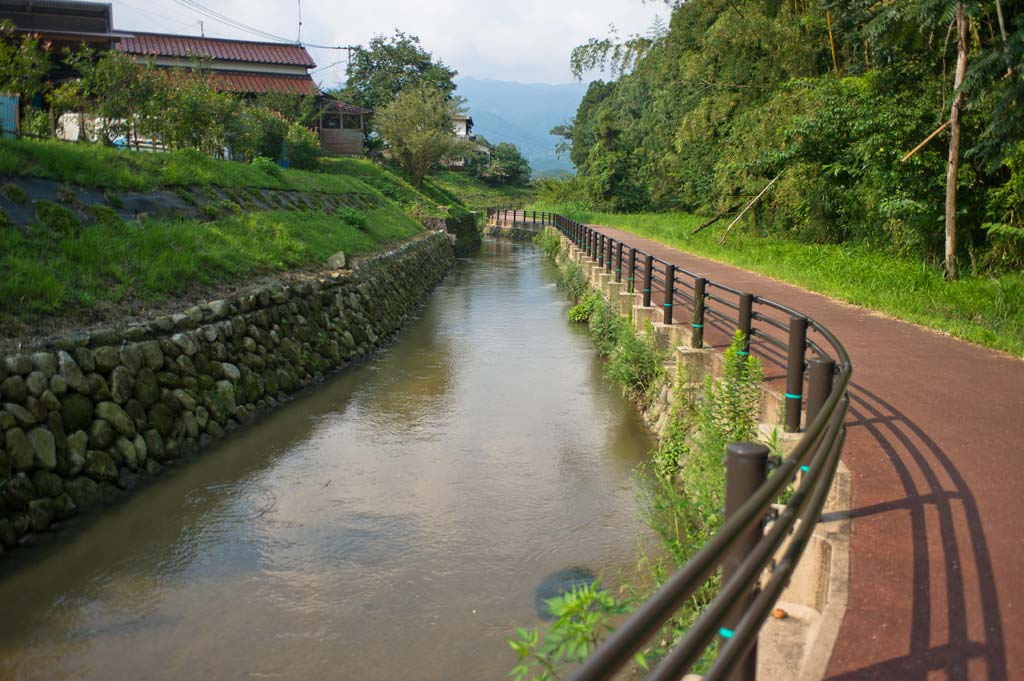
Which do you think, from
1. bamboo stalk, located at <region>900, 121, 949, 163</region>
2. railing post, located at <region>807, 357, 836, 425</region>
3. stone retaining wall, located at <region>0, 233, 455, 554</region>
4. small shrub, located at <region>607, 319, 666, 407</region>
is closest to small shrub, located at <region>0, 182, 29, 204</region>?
stone retaining wall, located at <region>0, 233, 455, 554</region>

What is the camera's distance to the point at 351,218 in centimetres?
2142

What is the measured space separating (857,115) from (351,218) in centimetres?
1275

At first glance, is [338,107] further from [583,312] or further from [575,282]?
[583,312]

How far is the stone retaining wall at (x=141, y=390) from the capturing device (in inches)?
254

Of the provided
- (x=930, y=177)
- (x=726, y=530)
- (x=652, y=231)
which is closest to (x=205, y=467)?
(x=726, y=530)

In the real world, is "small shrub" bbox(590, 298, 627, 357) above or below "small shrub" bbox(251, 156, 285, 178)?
below

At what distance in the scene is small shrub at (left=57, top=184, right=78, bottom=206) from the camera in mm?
10594

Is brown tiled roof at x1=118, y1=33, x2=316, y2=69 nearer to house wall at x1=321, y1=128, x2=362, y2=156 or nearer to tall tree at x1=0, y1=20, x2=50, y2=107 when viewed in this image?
house wall at x1=321, y1=128, x2=362, y2=156

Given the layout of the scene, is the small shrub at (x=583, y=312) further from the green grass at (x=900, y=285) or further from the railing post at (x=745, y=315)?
the railing post at (x=745, y=315)

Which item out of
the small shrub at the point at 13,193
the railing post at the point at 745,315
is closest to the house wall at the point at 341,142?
the small shrub at the point at 13,193

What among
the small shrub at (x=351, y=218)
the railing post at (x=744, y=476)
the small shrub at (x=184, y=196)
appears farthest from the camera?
the small shrub at (x=351, y=218)

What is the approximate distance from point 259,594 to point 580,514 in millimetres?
2960

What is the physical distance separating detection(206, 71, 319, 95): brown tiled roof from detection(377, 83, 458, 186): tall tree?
17.2 feet

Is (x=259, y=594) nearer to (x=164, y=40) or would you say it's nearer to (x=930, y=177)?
(x=930, y=177)
